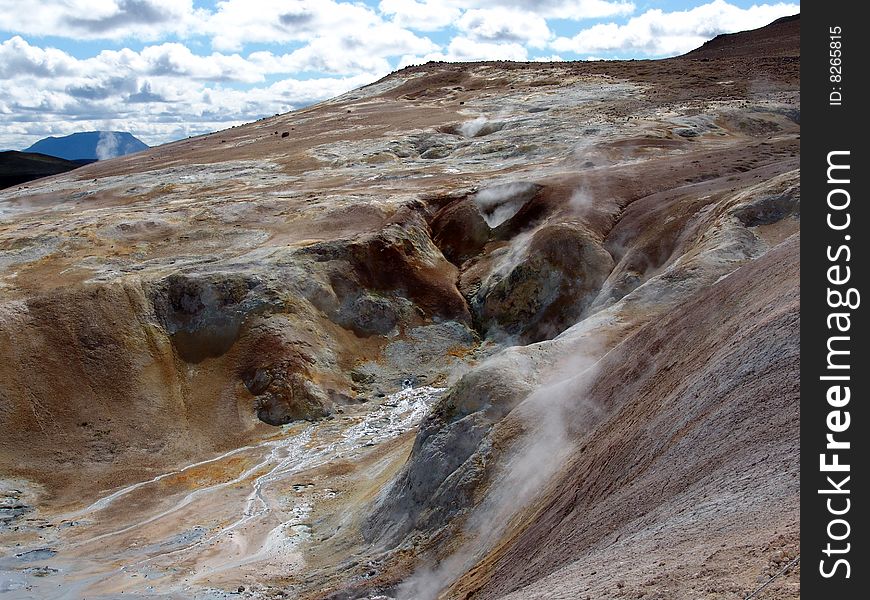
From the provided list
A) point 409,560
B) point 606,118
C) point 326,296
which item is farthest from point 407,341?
point 606,118

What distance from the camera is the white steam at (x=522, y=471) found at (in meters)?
15.5

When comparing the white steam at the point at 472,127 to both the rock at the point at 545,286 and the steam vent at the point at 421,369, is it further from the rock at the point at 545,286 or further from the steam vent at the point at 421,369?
the rock at the point at 545,286

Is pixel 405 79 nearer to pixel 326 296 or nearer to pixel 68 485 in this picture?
pixel 326 296

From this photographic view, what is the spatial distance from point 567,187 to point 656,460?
29854 millimetres

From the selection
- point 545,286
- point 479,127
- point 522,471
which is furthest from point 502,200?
point 522,471

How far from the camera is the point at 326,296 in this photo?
34844 mm

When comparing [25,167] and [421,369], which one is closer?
[421,369]

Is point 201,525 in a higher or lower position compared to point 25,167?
lower

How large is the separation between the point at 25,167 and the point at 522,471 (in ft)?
447

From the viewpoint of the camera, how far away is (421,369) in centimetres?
3384

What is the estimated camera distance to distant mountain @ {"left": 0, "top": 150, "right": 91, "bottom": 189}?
4684 inches

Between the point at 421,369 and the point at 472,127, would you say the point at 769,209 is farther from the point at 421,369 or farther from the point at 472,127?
the point at 472,127

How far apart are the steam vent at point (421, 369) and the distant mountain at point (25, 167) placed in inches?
2690

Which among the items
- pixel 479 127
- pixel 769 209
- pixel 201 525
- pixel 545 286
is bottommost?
pixel 201 525
